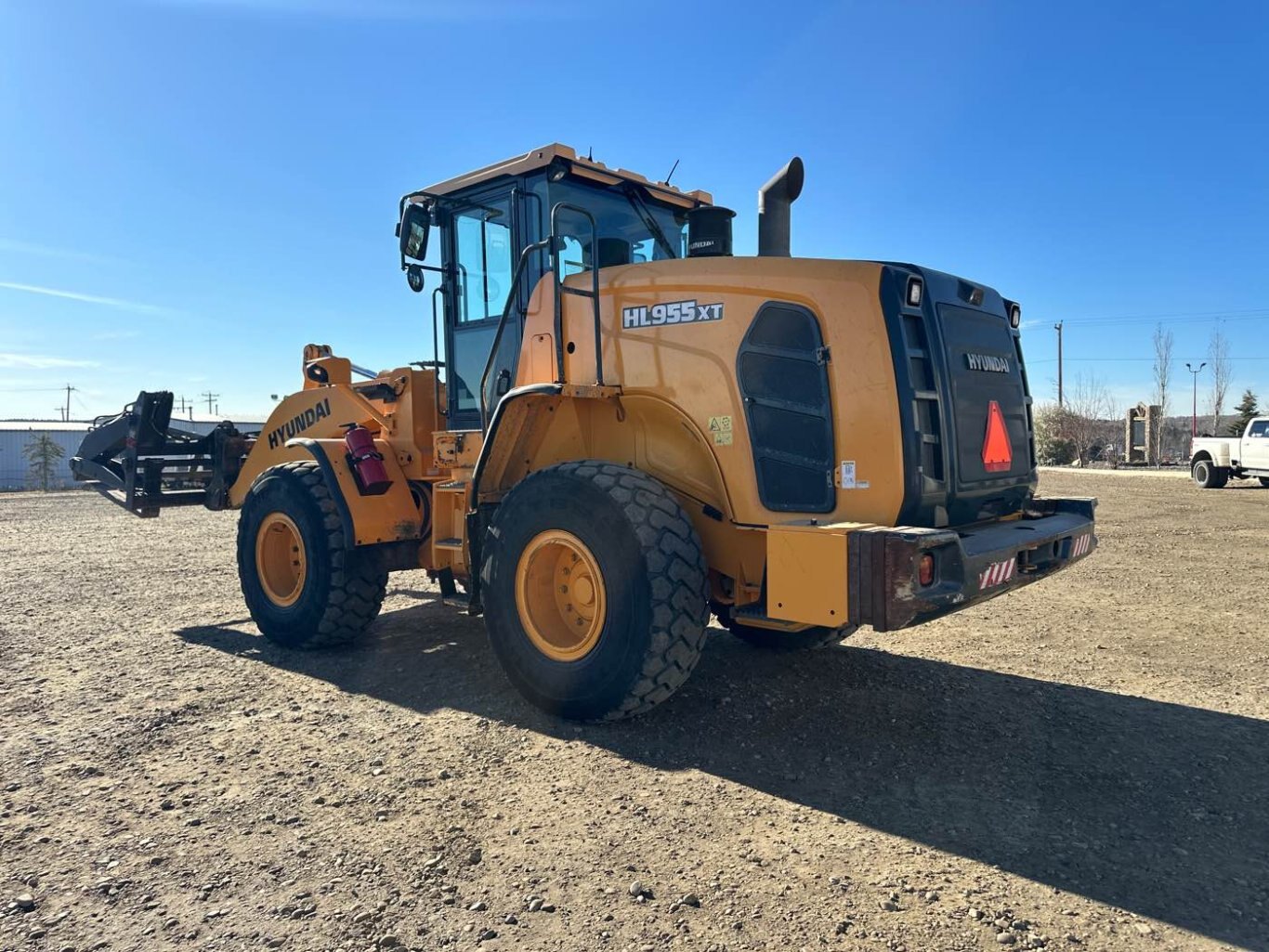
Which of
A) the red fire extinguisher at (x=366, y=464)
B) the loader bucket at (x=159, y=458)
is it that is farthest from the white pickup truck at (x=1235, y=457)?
the loader bucket at (x=159, y=458)

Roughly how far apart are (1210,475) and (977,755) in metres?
23.3

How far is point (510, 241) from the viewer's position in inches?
221

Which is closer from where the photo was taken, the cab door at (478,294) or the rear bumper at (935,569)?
the rear bumper at (935,569)

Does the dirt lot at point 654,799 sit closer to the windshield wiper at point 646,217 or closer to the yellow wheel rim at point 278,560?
the yellow wheel rim at point 278,560

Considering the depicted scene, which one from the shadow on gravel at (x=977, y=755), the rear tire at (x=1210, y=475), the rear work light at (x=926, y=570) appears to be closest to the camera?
the shadow on gravel at (x=977, y=755)

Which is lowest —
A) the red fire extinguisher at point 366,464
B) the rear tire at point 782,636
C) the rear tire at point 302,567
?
the rear tire at point 782,636

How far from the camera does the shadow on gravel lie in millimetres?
3072

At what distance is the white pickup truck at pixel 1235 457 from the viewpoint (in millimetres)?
22062

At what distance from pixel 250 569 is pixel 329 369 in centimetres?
175

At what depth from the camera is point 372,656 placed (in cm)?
611

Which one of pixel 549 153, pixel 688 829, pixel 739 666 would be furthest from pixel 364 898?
pixel 549 153

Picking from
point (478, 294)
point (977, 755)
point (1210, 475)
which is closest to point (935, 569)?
point (977, 755)

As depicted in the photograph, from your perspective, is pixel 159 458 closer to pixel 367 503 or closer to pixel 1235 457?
pixel 367 503

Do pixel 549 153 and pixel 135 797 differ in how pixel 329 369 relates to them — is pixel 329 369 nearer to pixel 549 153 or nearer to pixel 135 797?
pixel 549 153
